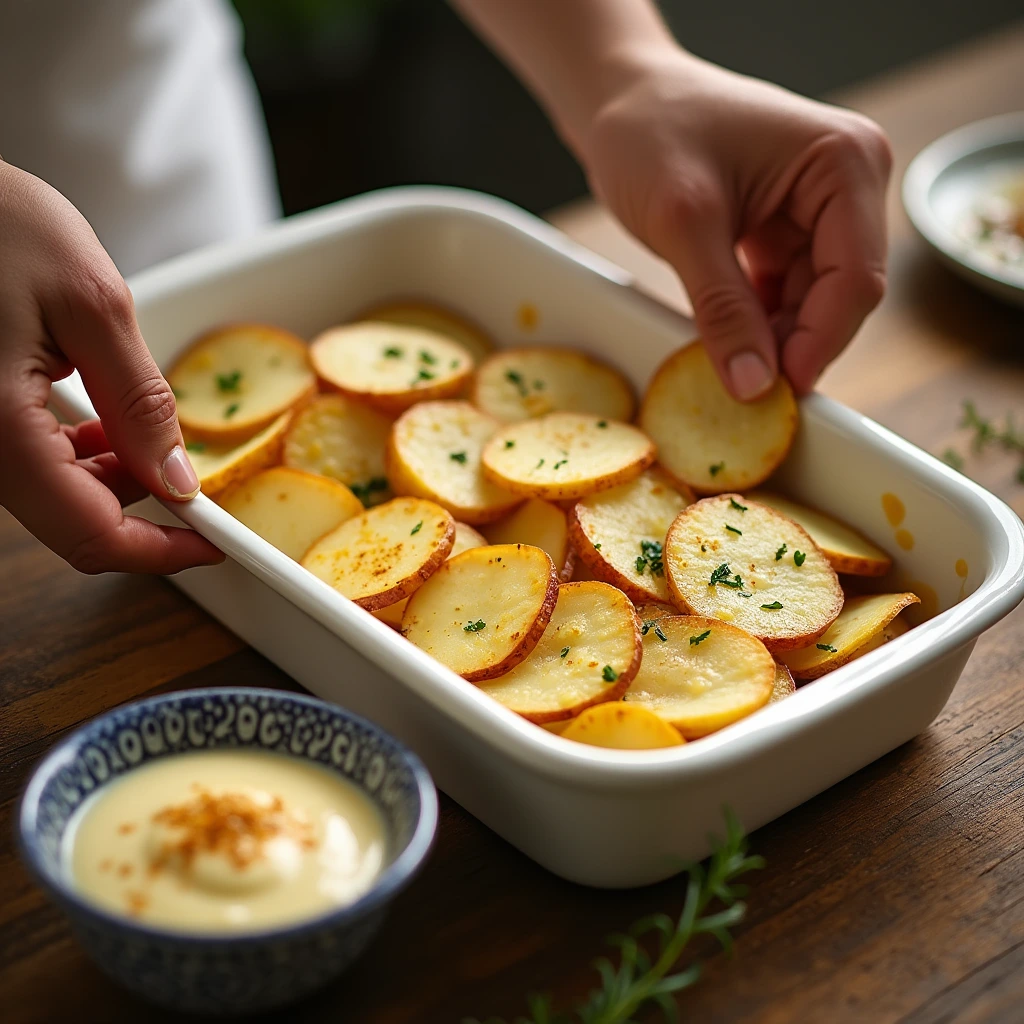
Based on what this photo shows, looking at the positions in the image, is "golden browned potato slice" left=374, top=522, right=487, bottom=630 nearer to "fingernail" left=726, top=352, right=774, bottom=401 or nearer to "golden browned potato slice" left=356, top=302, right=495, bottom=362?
"fingernail" left=726, top=352, right=774, bottom=401

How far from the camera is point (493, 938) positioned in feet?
3.89

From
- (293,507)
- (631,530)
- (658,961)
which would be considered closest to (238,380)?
(293,507)

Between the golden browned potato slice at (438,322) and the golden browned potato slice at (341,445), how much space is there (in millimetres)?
311

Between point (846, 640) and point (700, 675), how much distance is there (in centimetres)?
21

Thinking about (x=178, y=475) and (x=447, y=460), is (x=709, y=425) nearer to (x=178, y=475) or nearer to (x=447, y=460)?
(x=447, y=460)

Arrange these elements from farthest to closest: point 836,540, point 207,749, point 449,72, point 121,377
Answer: point 449,72 → point 836,540 → point 121,377 → point 207,749

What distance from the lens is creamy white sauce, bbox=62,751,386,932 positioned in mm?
964

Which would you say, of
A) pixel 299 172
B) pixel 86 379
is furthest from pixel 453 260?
pixel 299 172

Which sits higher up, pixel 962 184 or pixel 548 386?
pixel 962 184

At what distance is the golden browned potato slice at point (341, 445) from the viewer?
1757 millimetres

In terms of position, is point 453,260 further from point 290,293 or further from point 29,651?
point 29,651

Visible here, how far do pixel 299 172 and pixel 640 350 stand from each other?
2803 millimetres

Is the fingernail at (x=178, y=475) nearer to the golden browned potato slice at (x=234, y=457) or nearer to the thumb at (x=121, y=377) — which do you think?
the thumb at (x=121, y=377)

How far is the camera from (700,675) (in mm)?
1331
